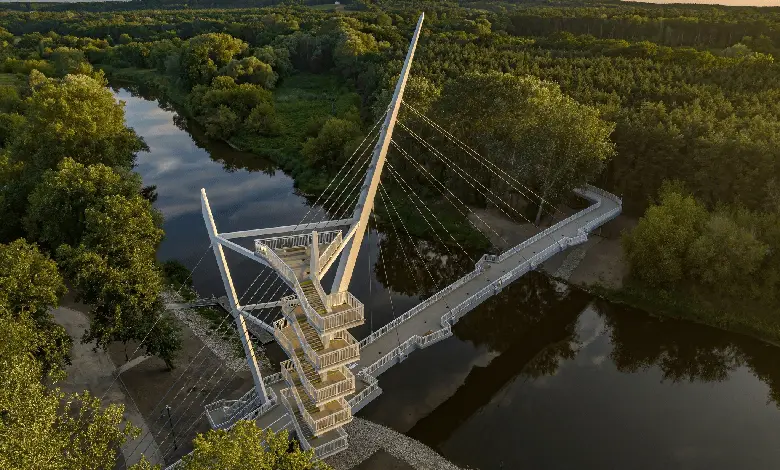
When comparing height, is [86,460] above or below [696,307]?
above

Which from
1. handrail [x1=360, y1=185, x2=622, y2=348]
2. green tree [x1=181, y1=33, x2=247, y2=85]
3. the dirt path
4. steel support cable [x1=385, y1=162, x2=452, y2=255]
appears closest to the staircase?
handrail [x1=360, y1=185, x2=622, y2=348]

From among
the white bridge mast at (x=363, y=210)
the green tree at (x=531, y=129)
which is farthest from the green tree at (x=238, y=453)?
the green tree at (x=531, y=129)

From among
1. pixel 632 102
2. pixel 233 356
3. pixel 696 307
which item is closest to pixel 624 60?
pixel 632 102

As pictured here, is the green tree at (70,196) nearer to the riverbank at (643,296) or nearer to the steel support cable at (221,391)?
the steel support cable at (221,391)

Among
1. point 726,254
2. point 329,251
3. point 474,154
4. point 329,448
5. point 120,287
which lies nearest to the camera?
point 329,251

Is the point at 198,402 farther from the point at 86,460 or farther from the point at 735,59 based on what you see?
the point at 735,59

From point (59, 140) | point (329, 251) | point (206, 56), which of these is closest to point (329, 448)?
point (329, 251)

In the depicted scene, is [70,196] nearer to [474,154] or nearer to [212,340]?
[212,340]
